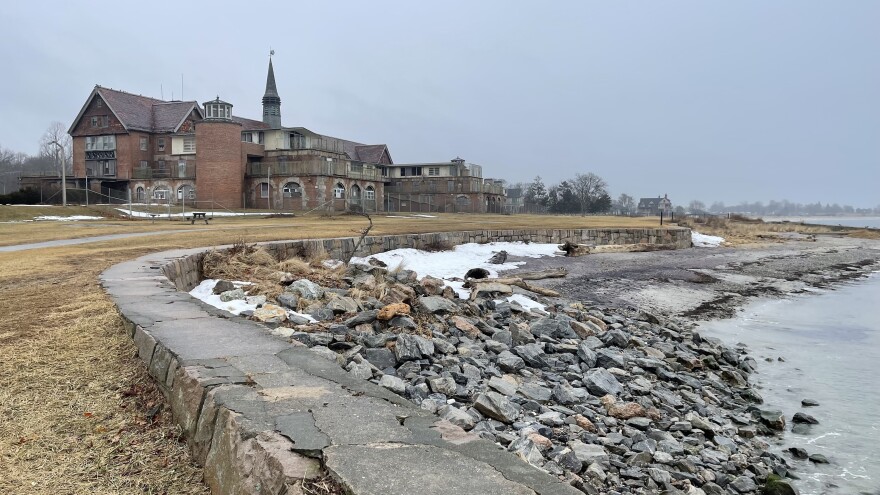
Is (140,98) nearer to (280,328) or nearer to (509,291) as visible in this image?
(509,291)

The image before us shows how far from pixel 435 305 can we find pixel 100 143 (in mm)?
61436

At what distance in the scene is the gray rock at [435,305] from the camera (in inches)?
392

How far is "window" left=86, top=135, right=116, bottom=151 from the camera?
2320 inches

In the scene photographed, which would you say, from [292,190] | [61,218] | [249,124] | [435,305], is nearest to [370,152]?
[249,124]

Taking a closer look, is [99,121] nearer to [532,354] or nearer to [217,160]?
[217,160]

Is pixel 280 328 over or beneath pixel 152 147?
beneath

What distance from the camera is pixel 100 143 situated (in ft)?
196

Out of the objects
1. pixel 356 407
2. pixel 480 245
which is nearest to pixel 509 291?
pixel 356 407

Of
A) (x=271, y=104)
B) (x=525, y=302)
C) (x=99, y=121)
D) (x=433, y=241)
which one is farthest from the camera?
(x=271, y=104)

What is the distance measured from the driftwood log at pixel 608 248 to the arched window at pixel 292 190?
102 feet

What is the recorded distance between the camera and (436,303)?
1023 cm

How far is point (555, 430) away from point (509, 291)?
8181 mm

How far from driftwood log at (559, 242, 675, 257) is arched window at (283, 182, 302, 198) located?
31006 mm

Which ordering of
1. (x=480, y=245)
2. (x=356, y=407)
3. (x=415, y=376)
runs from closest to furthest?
(x=356, y=407)
(x=415, y=376)
(x=480, y=245)
